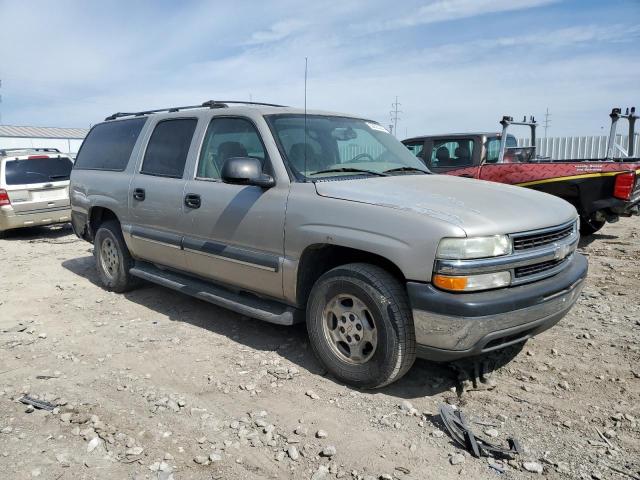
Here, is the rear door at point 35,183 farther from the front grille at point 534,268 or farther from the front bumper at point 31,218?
the front grille at point 534,268

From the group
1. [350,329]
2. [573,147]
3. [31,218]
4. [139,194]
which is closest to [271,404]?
[350,329]

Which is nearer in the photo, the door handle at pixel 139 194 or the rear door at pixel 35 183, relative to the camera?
the door handle at pixel 139 194

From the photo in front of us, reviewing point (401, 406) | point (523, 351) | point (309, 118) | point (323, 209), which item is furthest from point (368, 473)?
point (309, 118)

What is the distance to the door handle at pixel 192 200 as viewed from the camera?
4.28m

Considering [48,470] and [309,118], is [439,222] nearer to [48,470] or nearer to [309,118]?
[309,118]

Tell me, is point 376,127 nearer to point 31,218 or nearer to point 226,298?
point 226,298

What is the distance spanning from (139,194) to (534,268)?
3664 millimetres

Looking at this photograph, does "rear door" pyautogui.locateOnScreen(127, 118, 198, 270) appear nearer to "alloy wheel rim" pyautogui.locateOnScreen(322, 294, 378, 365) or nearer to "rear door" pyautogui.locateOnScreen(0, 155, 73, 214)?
"alloy wheel rim" pyautogui.locateOnScreen(322, 294, 378, 365)

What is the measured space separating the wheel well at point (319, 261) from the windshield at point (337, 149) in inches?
21.6

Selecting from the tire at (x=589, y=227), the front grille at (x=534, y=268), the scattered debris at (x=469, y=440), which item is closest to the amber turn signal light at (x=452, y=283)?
the front grille at (x=534, y=268)

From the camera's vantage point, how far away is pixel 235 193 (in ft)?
13.1

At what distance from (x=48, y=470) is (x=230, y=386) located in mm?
1205

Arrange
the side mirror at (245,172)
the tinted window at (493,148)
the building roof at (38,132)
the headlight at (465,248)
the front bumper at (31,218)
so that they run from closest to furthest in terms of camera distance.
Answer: the headlight at (465,248), the side mirror at (245,172), the tinted window at (493,148), the front bumper at (31,218), the building roof at (38,132)

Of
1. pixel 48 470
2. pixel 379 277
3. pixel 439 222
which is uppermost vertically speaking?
pixel 439 222
